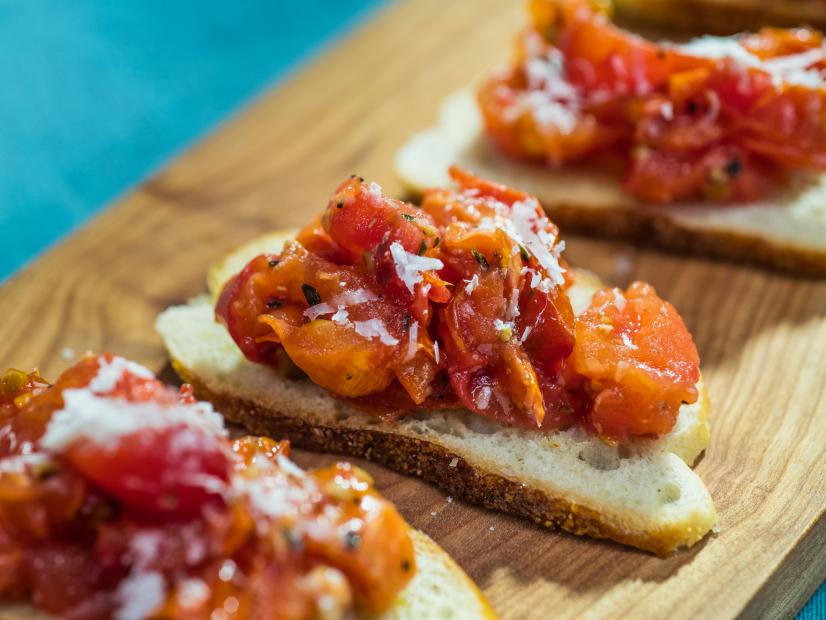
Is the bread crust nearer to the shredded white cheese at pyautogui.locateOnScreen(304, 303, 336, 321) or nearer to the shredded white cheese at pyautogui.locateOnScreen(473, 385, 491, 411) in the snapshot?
the shredded white cheese at pyautogui.locateOnScreen(473, 385, 491, 411)

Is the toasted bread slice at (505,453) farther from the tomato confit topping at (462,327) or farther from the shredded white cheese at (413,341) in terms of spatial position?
the shredded white cheese at (413,341)

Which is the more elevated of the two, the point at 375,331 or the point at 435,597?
the point at 375,331

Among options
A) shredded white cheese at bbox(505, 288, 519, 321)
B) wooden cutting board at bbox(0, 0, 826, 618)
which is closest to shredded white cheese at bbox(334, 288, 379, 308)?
shredded white cheese at bbox(505, 288, 519, 321)

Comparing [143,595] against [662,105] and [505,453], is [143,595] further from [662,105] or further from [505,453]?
[662,105]

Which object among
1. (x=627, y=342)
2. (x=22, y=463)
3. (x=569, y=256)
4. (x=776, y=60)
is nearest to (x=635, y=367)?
(x=627, y=342)

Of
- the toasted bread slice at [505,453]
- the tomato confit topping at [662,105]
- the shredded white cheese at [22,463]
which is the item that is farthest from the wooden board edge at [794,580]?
the shredded white cheese at [22,463]

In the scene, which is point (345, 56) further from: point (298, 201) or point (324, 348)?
point (324, 348)
